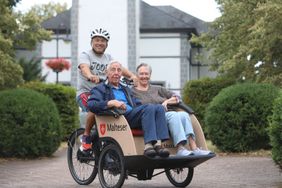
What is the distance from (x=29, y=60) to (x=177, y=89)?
11.5m

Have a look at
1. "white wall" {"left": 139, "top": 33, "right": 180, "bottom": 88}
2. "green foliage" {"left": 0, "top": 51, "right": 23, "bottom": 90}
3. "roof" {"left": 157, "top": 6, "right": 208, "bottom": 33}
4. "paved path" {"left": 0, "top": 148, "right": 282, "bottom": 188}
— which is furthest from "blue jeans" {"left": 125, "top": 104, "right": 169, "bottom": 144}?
"roof" {"left": 157, "top": 6, "right": 208, "bottom": 33}

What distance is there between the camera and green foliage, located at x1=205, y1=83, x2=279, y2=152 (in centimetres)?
1538

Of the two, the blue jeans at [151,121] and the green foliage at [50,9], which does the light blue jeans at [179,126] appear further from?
the green foliage at [50,9]

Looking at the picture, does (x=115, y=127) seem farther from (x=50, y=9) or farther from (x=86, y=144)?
(x=50, y=9)

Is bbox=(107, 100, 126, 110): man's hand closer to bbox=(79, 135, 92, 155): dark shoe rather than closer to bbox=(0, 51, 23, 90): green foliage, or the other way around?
bbox=(79, 135, 92, 155): dark shoe

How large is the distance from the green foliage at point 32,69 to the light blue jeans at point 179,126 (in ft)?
117

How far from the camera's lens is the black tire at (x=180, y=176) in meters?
9.01

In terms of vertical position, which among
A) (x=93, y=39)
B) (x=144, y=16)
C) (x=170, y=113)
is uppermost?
(x=144, y=16)

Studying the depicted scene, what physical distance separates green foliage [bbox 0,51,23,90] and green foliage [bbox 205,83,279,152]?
5.68 meters

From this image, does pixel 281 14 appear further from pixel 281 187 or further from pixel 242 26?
pixel 281 187

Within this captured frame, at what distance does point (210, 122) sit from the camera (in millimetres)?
16078

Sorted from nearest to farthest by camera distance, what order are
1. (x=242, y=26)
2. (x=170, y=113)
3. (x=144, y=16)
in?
1. (x=170, y=113)
2. (x=242, y=26)
3. (x=144, y=16)

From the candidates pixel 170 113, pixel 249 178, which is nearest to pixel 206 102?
pixel 249 178

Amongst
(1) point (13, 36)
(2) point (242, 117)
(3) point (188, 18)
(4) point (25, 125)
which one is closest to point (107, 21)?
(3) point (188, 18)
